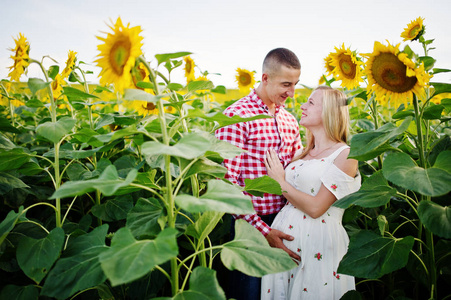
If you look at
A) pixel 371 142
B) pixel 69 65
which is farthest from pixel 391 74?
pixel 69 65

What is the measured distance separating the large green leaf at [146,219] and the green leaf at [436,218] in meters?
1.11

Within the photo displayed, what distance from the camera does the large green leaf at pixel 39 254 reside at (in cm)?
130

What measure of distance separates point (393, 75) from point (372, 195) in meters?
0.61

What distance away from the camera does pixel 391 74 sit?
1630 mm

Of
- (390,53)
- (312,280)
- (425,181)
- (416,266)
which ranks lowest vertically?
(312,280)

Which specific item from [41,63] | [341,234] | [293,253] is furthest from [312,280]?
[41,63]

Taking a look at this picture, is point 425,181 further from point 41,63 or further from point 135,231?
point 41,63

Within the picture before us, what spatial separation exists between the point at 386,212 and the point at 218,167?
153cm

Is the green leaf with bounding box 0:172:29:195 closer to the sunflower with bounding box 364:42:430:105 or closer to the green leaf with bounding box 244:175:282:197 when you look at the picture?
the green leaf with bounding box 244:175:282:197

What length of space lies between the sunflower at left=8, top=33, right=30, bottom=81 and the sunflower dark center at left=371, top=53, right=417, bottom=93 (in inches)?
70.1

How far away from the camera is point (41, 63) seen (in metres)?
1.62

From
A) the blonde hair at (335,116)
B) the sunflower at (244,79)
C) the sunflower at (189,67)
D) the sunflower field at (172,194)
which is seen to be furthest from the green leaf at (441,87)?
the sunflower at (244,79)

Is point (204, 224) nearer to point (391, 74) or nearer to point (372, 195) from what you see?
point (372, 195)

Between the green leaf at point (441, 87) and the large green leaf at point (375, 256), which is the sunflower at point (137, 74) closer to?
the large green leaf at point (375, 256)
